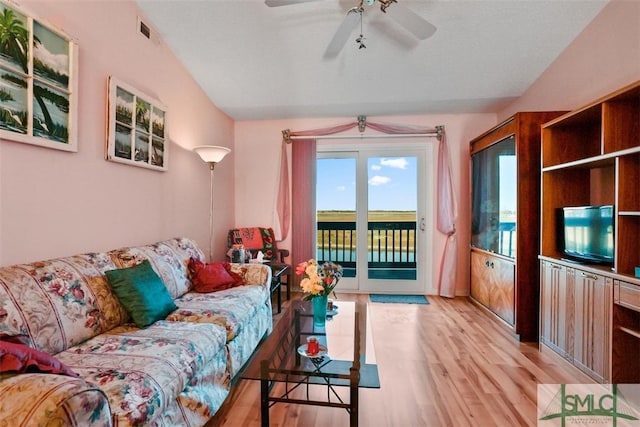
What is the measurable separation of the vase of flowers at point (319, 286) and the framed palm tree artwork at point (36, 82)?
1.68 meters

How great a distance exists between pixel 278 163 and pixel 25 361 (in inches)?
138

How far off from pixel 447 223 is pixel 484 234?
1.79ft

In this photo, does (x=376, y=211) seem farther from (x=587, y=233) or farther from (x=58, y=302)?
(x=58, y=302)

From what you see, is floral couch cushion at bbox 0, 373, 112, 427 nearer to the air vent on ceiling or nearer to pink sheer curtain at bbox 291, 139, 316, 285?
the air vent on ceiling

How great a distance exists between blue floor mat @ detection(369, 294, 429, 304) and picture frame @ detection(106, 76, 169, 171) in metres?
2.92

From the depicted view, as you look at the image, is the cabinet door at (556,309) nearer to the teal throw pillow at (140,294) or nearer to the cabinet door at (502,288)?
the cabinet door at (502,288)

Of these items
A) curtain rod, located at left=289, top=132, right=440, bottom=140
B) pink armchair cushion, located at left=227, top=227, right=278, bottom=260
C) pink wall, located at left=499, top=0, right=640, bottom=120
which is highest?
pink wall, located at left=499, top=0, right=640, bottom=120

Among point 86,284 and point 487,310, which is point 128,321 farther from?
point 487,310

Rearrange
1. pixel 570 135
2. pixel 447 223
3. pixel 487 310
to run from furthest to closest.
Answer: pixel 447 223 → pixel 487 310 → pixel 570 135

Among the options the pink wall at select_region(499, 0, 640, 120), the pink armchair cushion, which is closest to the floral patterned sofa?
the pink armchair cushion

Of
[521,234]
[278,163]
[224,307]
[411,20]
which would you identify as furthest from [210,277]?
[521,234]

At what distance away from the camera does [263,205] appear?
421 cm

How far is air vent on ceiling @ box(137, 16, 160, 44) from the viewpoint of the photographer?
2.38 m

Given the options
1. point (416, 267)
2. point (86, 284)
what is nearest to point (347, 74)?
point (416, 267)
